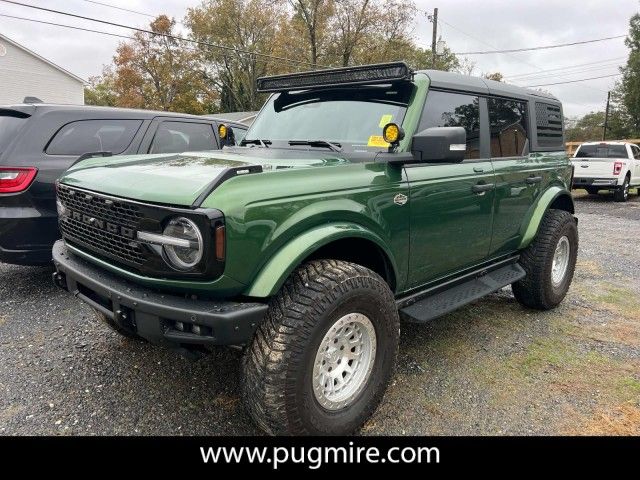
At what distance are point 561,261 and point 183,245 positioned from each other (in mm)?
4029

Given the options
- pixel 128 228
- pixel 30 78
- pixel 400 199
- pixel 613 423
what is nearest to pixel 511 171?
→ pixel 400 199

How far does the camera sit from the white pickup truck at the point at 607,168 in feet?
46.6

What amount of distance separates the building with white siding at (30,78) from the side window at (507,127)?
99.9ft

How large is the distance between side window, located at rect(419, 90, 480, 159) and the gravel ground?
1.52 m

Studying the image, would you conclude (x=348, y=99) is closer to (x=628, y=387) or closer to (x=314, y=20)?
(x=628, y=387)

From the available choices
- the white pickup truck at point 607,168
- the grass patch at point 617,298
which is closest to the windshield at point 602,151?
the white pickup truck at point 607,168

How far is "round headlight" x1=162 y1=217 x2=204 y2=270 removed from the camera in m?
2.05

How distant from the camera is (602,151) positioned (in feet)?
49.1

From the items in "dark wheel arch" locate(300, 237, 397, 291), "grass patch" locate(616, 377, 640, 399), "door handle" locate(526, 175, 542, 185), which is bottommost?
"grass patch" locate(616, 377, 640, 399)

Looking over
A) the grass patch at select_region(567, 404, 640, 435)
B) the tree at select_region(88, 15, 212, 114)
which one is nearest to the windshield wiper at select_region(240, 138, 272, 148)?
the grass patch at select_region(567, 404, 640, 435)

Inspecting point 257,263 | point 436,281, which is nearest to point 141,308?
point 257,263

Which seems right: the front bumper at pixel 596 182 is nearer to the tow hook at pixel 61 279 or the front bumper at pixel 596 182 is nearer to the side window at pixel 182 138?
the side window at pixel 182 138

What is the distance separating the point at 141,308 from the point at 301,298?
0.73 meters

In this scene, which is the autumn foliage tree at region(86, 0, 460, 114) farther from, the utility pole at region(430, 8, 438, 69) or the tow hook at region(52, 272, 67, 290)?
the tow hook at region(52, 272, 67, 290)
